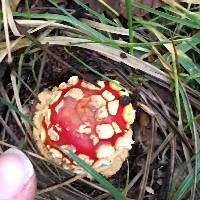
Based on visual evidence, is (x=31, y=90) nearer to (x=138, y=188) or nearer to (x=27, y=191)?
(x=27, y=191)

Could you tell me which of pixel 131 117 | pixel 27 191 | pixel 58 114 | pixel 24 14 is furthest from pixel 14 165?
pixel 24 14

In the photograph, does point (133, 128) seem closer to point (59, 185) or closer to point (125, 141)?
point (125, 141)

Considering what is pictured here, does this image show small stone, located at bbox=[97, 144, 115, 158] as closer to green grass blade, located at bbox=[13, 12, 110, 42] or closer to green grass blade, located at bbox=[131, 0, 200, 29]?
green grass blade, located at bbox=[13, 12, 110, 42]

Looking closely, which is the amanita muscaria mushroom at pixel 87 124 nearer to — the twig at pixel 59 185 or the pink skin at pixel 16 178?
the twig at pixel 59 185

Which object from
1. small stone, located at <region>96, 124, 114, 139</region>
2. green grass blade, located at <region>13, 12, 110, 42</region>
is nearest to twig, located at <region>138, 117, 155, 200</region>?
small stone, located at <region>96, 124, 114, 139</region>

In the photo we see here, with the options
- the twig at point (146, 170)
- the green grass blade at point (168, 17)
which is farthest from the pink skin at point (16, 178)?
the green grass blade at point (168, 17)
